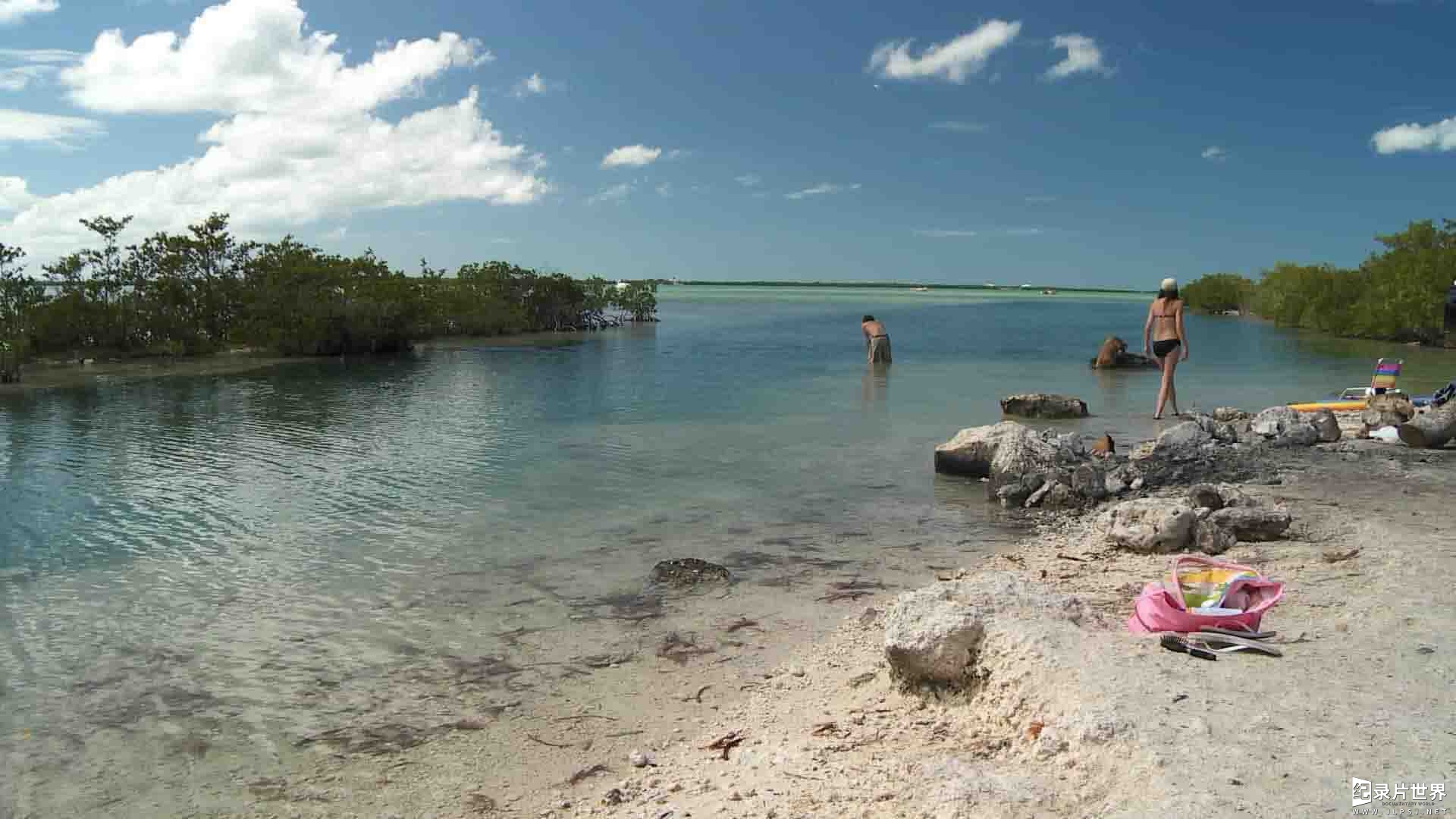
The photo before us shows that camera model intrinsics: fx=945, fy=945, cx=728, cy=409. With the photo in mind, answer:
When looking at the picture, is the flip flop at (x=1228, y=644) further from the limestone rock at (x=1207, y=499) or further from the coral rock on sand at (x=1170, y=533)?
the limestone rock at (x=1207, y=499)

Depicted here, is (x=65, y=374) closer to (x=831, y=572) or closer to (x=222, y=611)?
(x=222, y=611)

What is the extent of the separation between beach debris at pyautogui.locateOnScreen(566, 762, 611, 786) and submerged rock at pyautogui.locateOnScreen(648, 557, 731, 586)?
2784 mm

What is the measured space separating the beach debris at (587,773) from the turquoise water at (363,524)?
146cm

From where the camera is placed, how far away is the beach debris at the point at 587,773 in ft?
14.4

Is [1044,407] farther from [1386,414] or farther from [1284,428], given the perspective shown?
[1386,414]

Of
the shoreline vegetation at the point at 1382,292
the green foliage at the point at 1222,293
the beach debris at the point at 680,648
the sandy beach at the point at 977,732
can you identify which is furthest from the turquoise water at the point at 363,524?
the green foliage at the point at 1222,293

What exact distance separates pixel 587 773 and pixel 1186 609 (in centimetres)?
317

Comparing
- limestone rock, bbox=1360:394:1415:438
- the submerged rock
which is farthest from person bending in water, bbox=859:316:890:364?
the submerged rock

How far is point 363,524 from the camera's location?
949cm

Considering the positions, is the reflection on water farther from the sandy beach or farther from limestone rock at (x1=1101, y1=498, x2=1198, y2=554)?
the sandy beach

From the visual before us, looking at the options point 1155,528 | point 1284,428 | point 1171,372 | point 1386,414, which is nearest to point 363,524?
point 1155,528

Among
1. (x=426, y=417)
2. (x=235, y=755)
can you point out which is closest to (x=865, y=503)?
(x=235, y=755)

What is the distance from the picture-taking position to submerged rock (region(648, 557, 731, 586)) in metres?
7.34

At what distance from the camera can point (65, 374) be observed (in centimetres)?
2595
